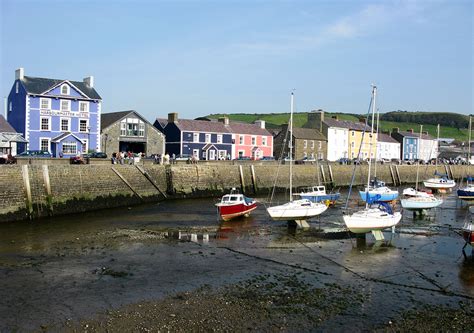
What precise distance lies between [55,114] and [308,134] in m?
44.6

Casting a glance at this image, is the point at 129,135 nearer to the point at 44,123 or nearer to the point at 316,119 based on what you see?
the point at 44,123

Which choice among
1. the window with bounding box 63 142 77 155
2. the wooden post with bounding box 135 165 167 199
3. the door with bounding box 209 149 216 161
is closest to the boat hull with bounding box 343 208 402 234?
the wooden post with bounding box 135 165 167 199

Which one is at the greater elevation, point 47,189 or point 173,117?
point 173,117

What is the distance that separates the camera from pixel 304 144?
7806 centimetres

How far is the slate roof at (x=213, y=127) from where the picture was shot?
66.4 meters

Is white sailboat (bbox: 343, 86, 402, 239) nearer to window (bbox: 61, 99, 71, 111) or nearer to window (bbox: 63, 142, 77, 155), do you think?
window (bbox: 63, 142, 77, 155)

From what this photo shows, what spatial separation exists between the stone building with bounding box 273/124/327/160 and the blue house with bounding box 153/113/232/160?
11.9 meters

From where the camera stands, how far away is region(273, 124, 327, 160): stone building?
252ft

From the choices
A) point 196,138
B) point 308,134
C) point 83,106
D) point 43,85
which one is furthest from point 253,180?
point 308,134

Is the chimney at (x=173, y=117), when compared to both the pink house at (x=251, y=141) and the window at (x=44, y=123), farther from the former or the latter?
the window at (x=44, y=123)

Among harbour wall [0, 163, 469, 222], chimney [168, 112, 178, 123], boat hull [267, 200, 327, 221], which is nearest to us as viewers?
boat hull [267, 200, 327, 221]

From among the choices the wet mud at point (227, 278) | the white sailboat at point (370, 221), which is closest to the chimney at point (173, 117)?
the wet mud at point (227, 278)

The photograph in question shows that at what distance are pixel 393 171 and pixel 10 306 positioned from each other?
2699 inches

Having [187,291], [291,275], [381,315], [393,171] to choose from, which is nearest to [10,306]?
[187,291]
